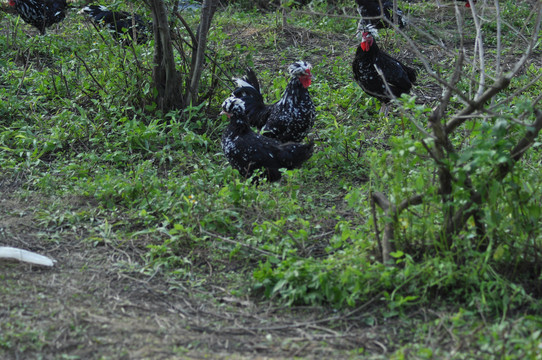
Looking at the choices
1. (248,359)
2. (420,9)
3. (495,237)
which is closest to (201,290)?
(248,359)

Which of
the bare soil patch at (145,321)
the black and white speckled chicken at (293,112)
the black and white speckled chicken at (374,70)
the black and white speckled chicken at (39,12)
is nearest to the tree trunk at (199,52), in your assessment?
the black and white speckled chicken at (293,112)

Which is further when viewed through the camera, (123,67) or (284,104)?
(123,67)

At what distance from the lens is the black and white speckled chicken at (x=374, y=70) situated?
809 cm

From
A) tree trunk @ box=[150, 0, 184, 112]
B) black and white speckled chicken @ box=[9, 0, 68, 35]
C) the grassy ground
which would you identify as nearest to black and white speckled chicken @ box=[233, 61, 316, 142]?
the grassy ground

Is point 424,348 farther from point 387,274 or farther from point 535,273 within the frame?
point 535,273

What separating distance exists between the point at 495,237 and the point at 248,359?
1.77m

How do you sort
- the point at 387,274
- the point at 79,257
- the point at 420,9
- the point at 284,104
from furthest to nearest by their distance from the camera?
the point at 420,9 → the point at 284,104 → the point at 79,257 → the point at 387,274

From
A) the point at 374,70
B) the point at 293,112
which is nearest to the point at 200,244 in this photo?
the point at 293,112

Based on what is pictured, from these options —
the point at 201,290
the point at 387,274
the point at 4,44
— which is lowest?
the point at 201,290

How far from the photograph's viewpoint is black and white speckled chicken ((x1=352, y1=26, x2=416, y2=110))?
8.09 metres

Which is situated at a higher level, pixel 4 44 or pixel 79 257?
pixel 4 44

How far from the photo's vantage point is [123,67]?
7578mm

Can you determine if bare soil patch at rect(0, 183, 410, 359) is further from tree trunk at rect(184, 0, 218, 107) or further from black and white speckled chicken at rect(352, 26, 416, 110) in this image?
black and white speckled chicken at rect(352, 26, 416, 110)

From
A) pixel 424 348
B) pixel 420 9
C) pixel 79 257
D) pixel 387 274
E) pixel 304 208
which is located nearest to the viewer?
pixel 424 348
